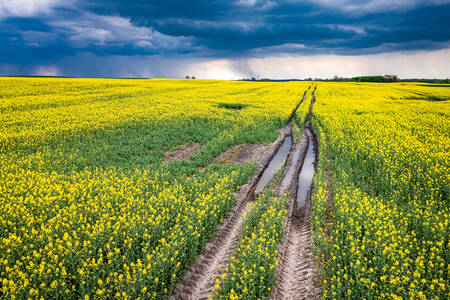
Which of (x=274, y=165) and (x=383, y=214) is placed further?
(x=274, y=165)

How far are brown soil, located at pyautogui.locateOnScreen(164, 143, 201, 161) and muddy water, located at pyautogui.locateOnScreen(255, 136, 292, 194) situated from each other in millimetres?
5000

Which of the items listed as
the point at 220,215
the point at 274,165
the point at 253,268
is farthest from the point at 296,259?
the point at 274,165

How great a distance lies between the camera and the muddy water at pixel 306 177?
32.8ft

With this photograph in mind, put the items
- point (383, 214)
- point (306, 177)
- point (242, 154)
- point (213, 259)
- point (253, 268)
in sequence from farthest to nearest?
1. point (242, 154)
2. point (306, 177)
3. point (383, 214)
4. point (213, 259)
5. point (253, 268)

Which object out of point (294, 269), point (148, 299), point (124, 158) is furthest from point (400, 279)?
point (124, 158)

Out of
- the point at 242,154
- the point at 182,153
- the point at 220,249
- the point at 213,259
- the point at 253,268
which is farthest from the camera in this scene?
the point at 182,153

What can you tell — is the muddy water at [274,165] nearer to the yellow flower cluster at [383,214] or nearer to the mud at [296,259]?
the mud at [296,259]

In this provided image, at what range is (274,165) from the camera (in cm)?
1373

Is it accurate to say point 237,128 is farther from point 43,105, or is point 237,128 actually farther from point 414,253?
point 43,105

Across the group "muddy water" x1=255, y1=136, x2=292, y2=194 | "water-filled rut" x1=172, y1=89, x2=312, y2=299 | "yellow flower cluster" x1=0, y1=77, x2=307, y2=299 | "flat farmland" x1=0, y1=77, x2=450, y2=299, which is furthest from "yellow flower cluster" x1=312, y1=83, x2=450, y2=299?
"yellow flower cluster" x1=0, y1=77, x2=307, y2=299

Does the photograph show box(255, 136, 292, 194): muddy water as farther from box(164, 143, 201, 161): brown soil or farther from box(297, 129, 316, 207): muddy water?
box(164, 143, 201, 161): brown soil

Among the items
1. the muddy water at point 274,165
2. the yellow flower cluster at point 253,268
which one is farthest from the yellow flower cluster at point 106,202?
the yellow flower cluster at point 253,268

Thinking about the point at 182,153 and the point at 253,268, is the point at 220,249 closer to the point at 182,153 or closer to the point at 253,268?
the point at 253,268

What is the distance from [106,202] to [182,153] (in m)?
7.33
